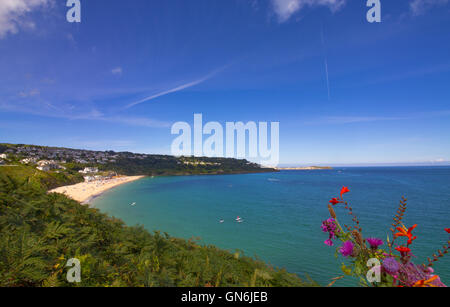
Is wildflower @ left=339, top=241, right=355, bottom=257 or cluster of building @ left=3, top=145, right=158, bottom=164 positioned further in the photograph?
cluster of building @ left=3, top=145, right=158, bottom=164

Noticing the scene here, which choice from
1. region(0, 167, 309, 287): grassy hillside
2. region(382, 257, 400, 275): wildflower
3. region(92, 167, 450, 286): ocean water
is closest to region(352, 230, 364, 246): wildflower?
region(382, 257, 400, 275): wildflower

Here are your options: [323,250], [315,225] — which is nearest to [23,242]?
[323,250]

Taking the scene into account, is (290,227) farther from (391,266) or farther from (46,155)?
(46,155)

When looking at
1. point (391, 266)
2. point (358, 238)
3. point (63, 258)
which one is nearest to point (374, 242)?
point (358, 238)

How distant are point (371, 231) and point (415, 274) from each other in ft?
107

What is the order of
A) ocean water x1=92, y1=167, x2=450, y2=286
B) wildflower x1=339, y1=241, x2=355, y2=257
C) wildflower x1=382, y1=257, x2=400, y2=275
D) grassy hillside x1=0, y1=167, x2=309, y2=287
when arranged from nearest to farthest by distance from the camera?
1. wildflower x1=382, y1=257, x2=400, y2=275
2. wildflower x1=339, y1=241, x2=355, y2=257
3. grassy hillside x1=0, y1=167, x2=309, y2=287
4. ocean water x1=92, y1=167, x2=450, y2=286

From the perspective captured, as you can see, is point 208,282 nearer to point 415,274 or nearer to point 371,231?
point 415,274

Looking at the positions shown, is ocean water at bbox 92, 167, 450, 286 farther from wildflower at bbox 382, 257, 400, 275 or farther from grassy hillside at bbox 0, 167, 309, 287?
wildflower at bbox 382, 257, 400, 275

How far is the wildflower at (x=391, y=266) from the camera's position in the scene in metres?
1.42

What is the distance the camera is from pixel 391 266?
56.7 inches

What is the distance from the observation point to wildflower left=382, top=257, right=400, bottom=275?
1.42 meters

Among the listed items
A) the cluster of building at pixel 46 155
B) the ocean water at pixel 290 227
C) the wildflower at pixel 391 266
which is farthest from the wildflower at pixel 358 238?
the cluster of building at pixel 46 155

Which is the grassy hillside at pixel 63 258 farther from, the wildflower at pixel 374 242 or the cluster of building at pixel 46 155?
the cluster of building at pixel 46 155

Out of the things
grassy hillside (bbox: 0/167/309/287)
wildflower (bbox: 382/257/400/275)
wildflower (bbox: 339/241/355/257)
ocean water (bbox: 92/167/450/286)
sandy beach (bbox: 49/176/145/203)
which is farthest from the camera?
sandy beach (bbox: 49/176/145/203)
